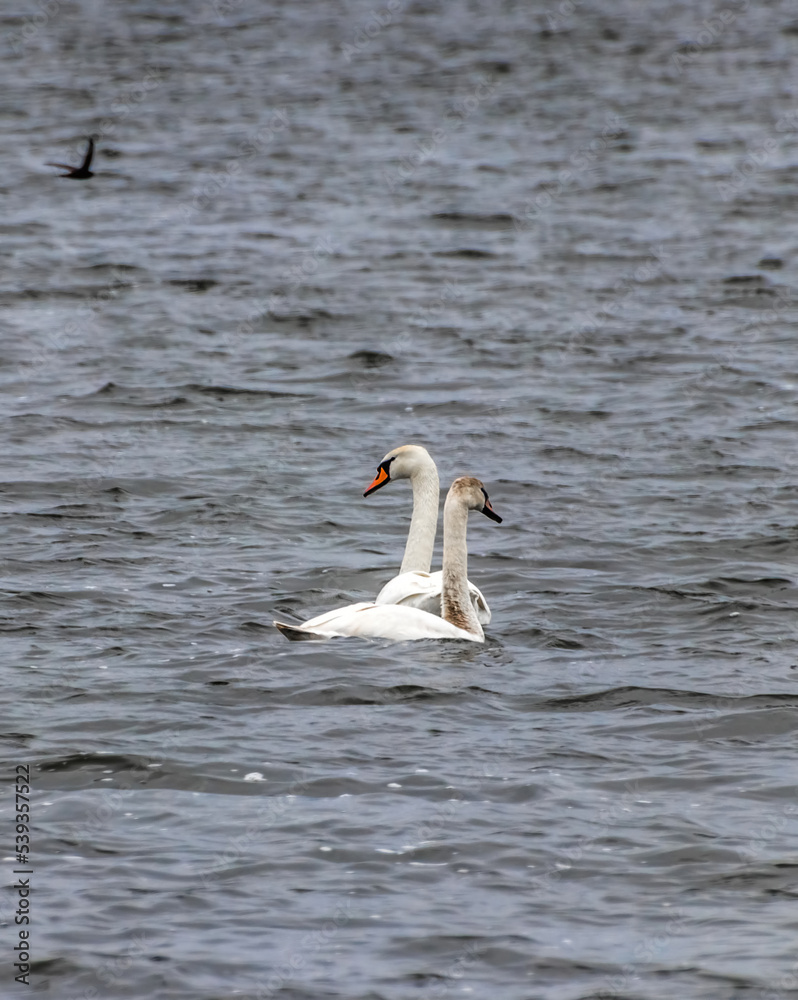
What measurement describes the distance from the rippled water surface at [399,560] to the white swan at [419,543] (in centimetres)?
53

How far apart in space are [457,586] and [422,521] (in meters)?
1.67

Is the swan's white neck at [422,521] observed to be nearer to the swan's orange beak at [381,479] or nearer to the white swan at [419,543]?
the white swan at [419,543]

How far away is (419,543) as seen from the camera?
1377 cm

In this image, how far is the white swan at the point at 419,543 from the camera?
12.7m

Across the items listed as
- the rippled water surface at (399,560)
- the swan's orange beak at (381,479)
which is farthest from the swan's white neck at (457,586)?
the swan's orange beak at (381,479)

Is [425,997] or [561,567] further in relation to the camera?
[561,567]

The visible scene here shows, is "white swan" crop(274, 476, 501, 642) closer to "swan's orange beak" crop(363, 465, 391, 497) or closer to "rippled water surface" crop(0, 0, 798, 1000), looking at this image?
"rippled water surface" crop(0, 0, 798, 1000)

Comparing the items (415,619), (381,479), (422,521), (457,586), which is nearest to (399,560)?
(381,479)

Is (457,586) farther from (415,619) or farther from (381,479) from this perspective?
(381,479)

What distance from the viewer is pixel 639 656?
12133mm

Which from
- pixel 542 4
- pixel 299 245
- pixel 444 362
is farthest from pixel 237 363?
pixel 542 4

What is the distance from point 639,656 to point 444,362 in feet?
A: 34.2

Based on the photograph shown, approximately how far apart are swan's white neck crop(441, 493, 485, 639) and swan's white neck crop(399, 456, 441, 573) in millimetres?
871

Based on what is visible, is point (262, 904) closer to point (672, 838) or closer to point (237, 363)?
point (672, 838)
